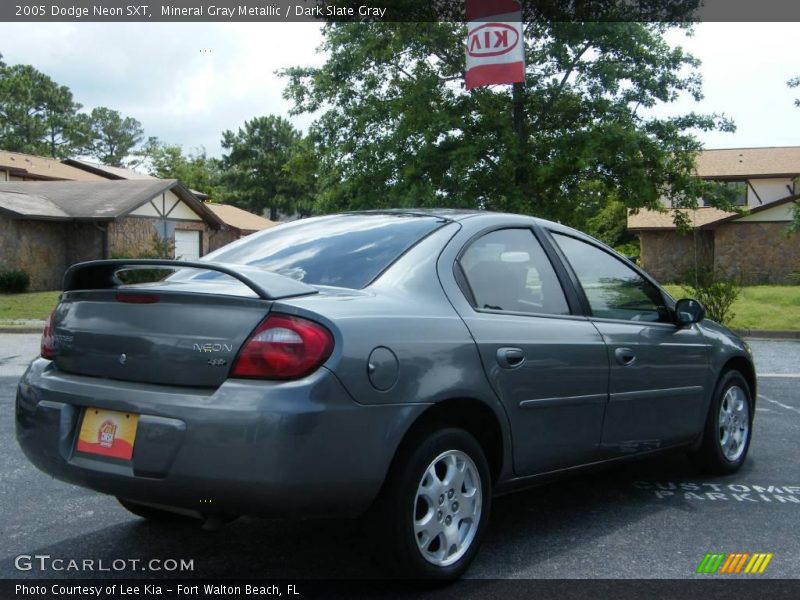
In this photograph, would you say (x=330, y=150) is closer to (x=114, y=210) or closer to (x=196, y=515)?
(x=114, y=210)

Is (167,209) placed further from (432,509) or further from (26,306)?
(432,509)

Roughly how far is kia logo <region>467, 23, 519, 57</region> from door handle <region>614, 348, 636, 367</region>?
836 inches

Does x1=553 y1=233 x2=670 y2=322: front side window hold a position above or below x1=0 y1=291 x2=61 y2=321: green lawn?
above

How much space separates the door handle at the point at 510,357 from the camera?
151 inches

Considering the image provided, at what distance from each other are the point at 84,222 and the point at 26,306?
10.1 meters

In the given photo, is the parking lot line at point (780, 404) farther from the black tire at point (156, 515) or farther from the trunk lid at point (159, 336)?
the trunk lid at point (159, 336)

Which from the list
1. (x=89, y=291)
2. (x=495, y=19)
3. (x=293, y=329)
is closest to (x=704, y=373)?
(x=293, y=329)

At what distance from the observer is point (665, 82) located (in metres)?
25.7

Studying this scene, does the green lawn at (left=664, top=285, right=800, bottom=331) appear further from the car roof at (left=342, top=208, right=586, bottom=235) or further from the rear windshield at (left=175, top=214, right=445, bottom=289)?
the rear windshield at (left=175, top=214, right=445, bottom=289)

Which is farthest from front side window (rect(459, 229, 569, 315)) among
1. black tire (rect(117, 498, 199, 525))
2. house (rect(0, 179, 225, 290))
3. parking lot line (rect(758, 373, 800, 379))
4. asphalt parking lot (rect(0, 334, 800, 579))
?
house (rect(0, 179, 225, 290))

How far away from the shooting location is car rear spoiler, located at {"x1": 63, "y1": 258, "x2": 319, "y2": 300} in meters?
3.36

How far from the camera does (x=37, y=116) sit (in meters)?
80.1

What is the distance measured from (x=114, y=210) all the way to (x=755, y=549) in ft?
107

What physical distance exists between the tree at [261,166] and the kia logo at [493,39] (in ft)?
157
